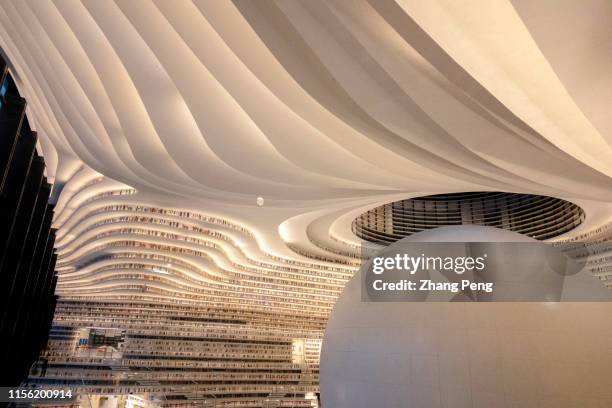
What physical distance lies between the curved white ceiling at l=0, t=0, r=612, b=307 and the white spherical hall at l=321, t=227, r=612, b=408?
6.59 feet

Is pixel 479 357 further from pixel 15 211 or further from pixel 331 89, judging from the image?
pixel 15 211

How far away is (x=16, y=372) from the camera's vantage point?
16.4 m

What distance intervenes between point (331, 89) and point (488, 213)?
1513 centimetres

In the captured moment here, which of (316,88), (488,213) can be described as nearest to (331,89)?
(316,88)

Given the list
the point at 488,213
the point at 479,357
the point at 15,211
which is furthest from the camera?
the point at 488,213

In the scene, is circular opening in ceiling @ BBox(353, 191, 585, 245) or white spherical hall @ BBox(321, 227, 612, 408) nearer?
white spherical hall @ BBox(321, 227, 612, 408)

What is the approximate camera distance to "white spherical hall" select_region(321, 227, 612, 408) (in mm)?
4516

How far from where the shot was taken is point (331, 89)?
613 cm

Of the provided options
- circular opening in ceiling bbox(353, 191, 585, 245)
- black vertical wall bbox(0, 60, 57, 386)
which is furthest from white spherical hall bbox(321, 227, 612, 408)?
circular opening in ceiling bbox(353, 191, 585, 245)

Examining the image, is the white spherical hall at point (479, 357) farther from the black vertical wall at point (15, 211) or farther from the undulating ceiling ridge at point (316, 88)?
the black vertical wall at point (15, 211)

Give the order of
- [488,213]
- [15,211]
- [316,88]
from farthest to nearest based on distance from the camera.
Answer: [488,213]
[15,211]
[316,88]

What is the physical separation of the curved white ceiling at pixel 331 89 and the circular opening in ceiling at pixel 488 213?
7984 mm

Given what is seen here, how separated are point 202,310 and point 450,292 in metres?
36.5

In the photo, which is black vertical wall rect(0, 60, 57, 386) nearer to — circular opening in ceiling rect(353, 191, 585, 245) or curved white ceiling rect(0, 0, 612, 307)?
curved white ceiling rect(0, 0, 612, 307)
